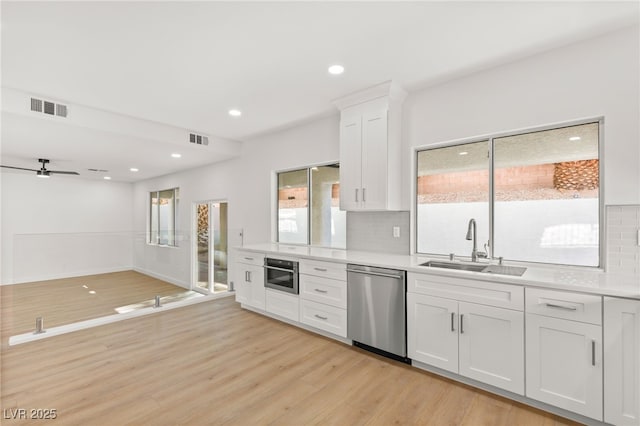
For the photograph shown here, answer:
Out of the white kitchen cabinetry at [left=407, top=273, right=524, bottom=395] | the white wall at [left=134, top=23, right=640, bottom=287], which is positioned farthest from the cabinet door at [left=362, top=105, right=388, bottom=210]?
the white kitchen cabinetry at [left=407, top=273, right=524, bottom=395]

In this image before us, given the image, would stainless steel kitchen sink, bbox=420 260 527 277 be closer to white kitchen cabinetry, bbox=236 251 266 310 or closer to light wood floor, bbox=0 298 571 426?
light wood floor, bbox=0 298 571 426

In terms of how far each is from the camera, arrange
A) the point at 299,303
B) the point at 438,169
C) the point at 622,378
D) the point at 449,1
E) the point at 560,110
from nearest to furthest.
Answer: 1. the point at 622,378
2. the point at 449,1
3. the point at 560,110
4. the point at 438,169
5. the point at 299,303

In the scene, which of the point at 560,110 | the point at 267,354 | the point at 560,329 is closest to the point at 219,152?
the point at 267,354

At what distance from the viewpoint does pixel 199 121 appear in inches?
170

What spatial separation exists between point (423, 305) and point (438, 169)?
155cm

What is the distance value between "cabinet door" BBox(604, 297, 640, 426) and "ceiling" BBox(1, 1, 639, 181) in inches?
80.2

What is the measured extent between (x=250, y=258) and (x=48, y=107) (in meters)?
2.93

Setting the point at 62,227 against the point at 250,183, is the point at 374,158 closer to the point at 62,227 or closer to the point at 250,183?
the point at 250,183

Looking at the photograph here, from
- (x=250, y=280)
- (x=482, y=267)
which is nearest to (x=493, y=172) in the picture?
(x=482, y=267)

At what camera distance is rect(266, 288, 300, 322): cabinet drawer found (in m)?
3.66

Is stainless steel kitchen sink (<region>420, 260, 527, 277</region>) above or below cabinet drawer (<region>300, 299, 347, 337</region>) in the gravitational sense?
above

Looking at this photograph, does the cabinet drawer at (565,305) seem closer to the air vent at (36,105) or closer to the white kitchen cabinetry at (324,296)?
the white kitchen cabinetry at (324,296)

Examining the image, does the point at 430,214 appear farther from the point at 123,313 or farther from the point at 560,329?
the point at 123,313

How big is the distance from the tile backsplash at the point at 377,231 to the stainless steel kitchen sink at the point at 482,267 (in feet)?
1.79
